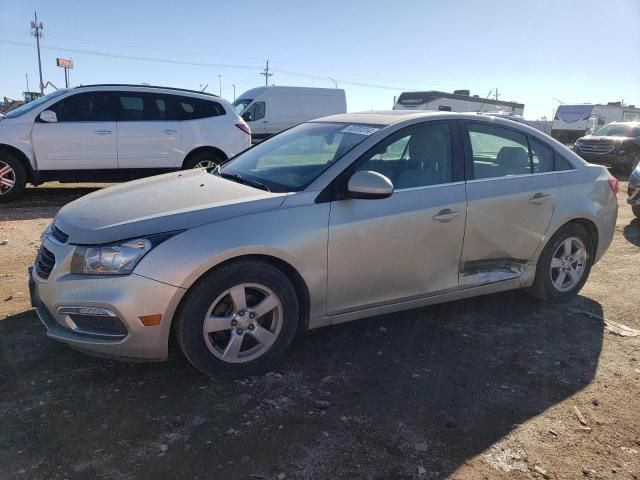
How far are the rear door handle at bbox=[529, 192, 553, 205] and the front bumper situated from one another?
2.83m

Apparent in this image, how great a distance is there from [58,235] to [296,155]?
1718 mm

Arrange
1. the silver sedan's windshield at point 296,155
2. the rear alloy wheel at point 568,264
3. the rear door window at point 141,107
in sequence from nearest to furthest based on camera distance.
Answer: the silver sedan's windshield at point 296,155, the rear alloy wheel at point 568,264, the rear door window at point 141,107

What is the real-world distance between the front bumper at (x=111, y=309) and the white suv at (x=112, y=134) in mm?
5955

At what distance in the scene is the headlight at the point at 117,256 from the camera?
2844 mm

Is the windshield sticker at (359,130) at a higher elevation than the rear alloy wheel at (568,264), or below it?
higher

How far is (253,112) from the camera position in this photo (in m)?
19.5

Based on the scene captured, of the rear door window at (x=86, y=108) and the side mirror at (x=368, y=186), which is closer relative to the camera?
the side mirror at (x=368, y=186)

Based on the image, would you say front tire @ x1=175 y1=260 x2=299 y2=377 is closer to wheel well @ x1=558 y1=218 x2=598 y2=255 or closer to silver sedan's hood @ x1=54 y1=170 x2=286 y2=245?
silver sedan's hood @ x1=54 y1=170 x2=286 y2=245

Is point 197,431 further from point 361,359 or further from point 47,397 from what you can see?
point 361,359

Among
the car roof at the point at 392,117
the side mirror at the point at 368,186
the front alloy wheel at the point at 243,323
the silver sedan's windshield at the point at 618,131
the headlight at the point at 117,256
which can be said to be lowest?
the front alloy wheel at the point at 243,323

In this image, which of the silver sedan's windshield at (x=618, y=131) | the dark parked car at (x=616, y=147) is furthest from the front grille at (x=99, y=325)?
the silver sedan's windshield at (x=618, y=131)

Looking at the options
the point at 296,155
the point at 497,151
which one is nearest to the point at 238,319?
the point at 296,155

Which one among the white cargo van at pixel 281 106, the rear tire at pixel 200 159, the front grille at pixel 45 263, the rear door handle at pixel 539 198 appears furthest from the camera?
the white cargo van at pixel 281 106

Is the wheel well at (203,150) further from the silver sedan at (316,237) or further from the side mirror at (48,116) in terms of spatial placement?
the silver sedan at (316,237)
